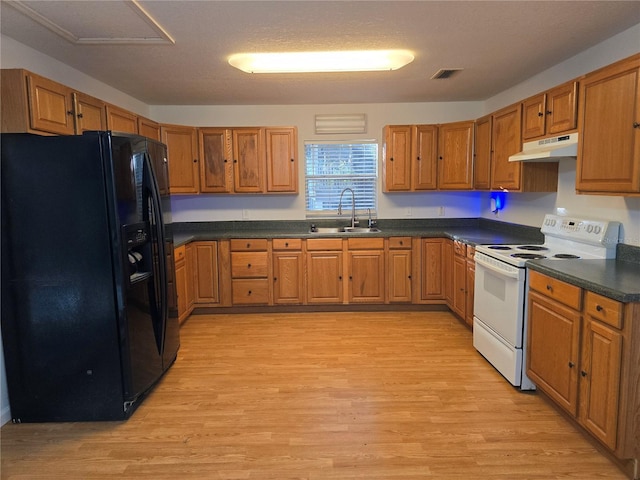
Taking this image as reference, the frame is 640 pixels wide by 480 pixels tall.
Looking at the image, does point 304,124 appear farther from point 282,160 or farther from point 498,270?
point 498,270

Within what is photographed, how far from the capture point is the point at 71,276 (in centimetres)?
241

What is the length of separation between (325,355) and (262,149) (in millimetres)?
2423

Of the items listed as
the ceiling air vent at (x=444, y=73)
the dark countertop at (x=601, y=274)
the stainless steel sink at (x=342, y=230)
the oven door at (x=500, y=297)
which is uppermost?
the ceiling air vent at (x=444, y=73)

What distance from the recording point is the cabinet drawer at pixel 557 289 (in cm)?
218

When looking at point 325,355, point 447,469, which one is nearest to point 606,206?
point 447,469

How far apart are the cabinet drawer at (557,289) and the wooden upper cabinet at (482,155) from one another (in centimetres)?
165

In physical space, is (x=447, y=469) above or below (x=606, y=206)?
below

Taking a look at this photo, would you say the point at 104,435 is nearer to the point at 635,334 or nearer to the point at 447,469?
the point at 447,469

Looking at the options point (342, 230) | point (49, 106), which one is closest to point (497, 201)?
point (342, 230)

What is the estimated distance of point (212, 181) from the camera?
4621 mm

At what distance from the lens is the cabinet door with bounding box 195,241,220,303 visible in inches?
176

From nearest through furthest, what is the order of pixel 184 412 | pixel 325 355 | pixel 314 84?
pixel 184 412 < pixel 325 355 < pixel 314 84

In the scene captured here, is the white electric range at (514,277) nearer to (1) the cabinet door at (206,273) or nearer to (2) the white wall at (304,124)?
(2) the white wall at (304,124)

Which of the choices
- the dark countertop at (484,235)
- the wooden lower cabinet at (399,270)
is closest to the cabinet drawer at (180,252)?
the dark countertop at (484,235)
